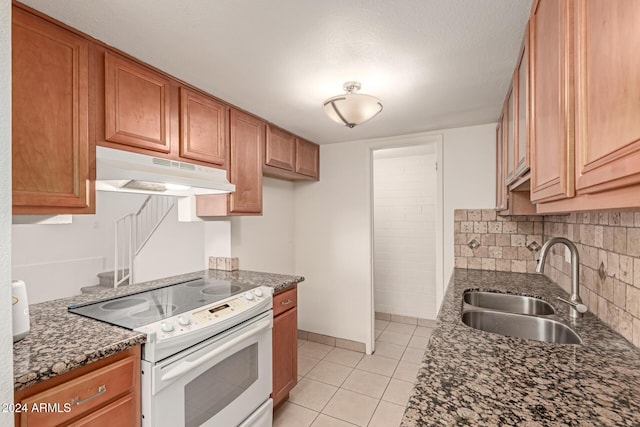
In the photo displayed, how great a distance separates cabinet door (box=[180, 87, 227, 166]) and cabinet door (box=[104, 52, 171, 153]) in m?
0.11

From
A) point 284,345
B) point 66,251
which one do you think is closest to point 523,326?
point 284,345

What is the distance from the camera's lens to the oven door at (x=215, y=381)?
4.28 ft

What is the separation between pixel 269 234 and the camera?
10.4 ft

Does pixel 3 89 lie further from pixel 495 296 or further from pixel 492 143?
pixel 492 143

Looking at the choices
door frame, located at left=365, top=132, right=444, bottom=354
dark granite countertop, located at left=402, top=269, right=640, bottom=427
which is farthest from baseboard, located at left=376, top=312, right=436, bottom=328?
dark granite countertop, located at left=402, top=269, right=640, bottom=427

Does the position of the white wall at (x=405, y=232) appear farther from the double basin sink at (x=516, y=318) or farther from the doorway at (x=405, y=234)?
the double basin sink at (x=516, y=318)

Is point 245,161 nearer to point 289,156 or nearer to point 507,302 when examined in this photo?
point 289,156

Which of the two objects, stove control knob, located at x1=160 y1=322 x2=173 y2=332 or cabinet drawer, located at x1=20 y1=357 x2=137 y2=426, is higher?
stove control knob, located at x1=160 y1=322 x2=173 y2=332

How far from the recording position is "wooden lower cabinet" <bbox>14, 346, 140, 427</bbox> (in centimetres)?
97

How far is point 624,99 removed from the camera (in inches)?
18.9

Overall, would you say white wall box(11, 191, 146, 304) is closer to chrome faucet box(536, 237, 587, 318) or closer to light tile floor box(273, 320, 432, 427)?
light tile floor box(273, 320, 432, 427)

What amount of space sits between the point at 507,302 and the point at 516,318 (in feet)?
1.62

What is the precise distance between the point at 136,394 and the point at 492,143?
3.01m

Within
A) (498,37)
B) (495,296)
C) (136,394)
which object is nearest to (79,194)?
(136,394)
